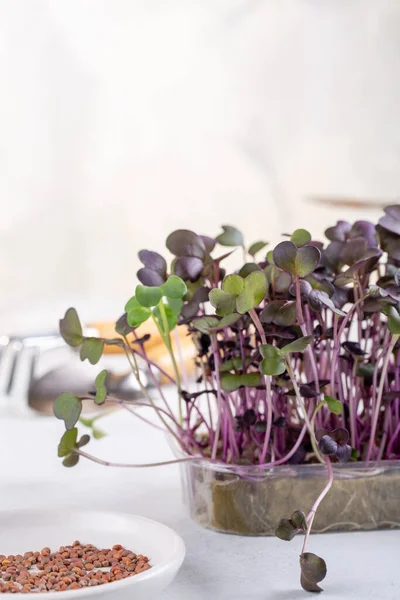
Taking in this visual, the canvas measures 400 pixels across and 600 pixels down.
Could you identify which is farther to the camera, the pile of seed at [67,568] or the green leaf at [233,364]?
the green leaf at [233,364]

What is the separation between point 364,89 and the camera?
3686 mm

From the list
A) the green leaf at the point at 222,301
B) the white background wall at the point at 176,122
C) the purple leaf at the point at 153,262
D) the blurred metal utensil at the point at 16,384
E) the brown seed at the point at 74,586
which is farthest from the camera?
the white background wall at the point at 176,122

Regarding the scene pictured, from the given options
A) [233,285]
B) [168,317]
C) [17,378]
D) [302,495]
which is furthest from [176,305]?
[17,378]

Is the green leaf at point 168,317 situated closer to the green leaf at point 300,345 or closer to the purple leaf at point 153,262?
the purple leaf at point 153,262

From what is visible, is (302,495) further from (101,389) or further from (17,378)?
(17,378)

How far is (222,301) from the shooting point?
0.73 metres

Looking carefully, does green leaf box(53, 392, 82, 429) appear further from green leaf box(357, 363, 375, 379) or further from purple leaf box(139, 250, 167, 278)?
green leaf box(357, 363, 375, 379)

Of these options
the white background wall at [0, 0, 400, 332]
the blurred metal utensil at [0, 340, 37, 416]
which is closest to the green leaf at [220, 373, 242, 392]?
the blurred metal utensil at [0, 340, 37, 416]

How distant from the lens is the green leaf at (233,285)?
0.73m

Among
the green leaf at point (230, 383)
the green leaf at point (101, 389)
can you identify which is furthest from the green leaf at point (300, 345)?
the green leaf at point (101, 389)

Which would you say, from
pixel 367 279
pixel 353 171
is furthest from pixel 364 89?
pixel 367 279

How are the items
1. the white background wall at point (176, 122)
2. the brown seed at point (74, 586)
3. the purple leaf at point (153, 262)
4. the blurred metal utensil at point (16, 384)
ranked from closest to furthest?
the brown seed at point (74, 586), the purple leaf at point (153, 262), the blurred metal utensil at point (16, 384), the white background wall at point (176, 122)

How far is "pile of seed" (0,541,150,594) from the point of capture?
641 mm

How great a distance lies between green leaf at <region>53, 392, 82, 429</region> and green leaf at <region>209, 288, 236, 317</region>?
0.57 feet
